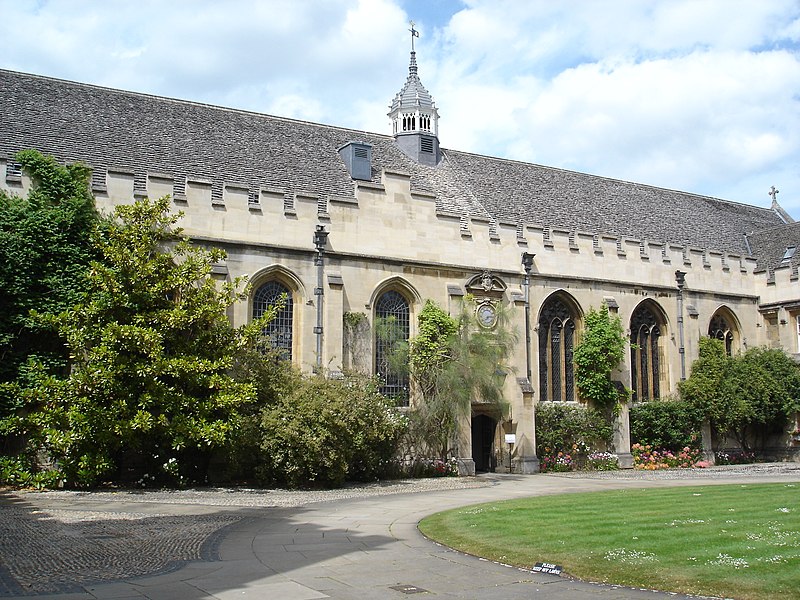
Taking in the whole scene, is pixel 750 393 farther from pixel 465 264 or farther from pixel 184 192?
pixel 184 192

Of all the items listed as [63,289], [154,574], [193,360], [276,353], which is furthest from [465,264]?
[154,574]

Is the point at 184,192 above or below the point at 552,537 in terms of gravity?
above

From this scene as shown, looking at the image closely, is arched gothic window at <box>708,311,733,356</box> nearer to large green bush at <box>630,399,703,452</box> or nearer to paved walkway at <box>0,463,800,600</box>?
large green bush at <box>630,399,703,452</box>

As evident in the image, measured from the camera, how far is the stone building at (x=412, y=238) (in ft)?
83.1

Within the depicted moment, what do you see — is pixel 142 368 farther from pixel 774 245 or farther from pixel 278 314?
pixel 774 245

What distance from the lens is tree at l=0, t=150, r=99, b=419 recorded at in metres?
20.9

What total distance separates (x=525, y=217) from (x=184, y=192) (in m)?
13.9

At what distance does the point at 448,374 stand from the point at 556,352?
688cm

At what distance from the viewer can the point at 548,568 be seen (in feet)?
32.1

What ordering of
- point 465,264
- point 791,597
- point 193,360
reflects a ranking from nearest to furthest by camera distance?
point 791,597 → point 193,360 → point 465,264

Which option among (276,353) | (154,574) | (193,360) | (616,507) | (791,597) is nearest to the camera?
(791,597)

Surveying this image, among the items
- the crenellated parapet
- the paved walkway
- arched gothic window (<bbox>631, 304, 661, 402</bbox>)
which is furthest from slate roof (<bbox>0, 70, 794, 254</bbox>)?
the paved walkway

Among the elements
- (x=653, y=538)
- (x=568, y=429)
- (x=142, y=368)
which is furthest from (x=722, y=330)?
(x=653, y=538)

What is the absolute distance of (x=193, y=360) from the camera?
20.8 meters
